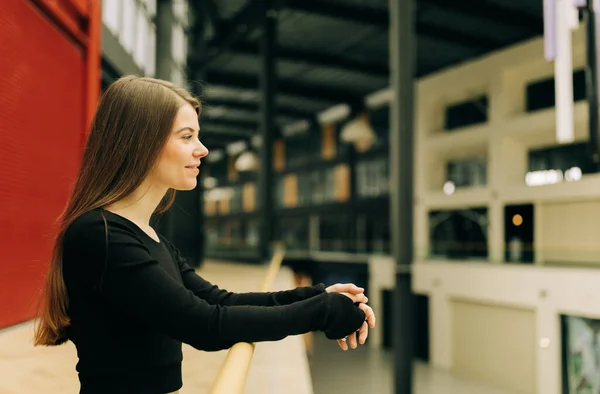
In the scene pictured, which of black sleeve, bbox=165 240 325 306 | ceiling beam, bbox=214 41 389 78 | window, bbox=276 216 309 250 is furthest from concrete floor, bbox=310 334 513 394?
black sleeve, bbox=165 240 325 306

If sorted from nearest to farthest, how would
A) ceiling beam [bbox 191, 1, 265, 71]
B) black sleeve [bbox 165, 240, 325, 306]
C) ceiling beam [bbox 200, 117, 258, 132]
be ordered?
black sleeve [bbox 165, 240, 325, 306] < ceiling beam [bbox 191, 1, 265, 71] < ceiling beam [bbox 200, 117, 258, 132]

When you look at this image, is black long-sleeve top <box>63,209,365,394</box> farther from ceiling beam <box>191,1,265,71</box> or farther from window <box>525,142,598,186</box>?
window <box>525,142,598,186</box>

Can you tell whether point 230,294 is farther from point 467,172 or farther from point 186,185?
point 467,172

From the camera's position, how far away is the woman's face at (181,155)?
1402 millimetres

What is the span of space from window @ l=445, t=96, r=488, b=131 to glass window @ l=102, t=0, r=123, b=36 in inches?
558

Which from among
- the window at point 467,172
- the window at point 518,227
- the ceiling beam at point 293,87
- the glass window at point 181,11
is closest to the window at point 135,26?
the glass window at point 181,11

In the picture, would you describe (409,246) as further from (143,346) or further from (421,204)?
(421,204)

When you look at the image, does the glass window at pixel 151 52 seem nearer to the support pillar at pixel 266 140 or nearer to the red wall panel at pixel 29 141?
the support pillar at pixel 266 140

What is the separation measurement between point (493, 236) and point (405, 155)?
11.4 metres

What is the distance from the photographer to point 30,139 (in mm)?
4551

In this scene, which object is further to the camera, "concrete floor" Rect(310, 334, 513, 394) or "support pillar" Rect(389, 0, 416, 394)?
"concrete floor" Rect(310, 334, 513, 394)

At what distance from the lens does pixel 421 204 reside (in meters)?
21.0

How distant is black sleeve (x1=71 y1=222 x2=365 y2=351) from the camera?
1175 mm

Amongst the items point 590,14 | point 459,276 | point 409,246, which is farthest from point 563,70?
point 459,276
